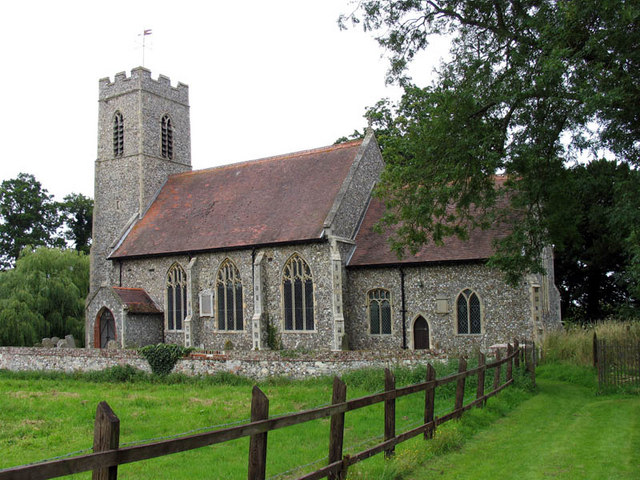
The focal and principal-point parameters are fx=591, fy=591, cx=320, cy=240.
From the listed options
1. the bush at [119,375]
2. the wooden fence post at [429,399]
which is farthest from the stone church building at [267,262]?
the wooden fence post at [429,399]

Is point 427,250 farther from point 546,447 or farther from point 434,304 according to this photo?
point 546,447

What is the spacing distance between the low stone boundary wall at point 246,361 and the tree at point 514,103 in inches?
140

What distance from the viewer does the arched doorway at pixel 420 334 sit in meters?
21.8

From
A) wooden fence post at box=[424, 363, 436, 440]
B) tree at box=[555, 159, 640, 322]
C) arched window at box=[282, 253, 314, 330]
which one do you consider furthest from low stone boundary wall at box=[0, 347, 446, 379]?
tree at box=[555, 159, 640, 322]

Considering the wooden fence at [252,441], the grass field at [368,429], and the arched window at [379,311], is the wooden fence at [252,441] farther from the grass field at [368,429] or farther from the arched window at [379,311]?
the arched window at [379,311]

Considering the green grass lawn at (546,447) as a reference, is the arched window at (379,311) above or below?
above

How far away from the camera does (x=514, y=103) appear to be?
13695 millimetres

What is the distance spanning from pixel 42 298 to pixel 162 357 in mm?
14074

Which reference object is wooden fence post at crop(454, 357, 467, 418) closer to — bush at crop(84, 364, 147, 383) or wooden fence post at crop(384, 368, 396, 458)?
wooden fence post at crop(384, 368, 396, 458)

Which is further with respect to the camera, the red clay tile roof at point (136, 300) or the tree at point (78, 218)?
the tree at point (78, 218)

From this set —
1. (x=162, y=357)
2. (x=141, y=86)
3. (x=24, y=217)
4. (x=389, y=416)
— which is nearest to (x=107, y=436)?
(x=389, y=416)

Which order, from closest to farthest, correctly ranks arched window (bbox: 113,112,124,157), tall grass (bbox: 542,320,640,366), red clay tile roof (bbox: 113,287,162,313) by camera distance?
tall grass (bbox: 542,320,640,366) < red clay tile roof (bbox: 113,287,162,313) < arched window (bbox: 113,112,124,157)

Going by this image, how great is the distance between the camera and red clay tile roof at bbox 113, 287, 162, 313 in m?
25.7

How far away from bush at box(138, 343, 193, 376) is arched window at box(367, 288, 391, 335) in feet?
23.9
